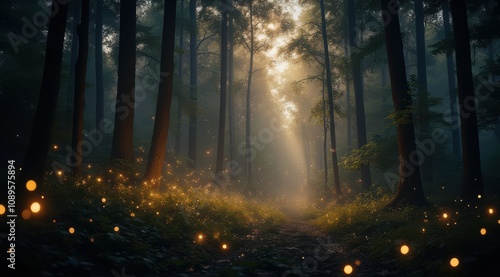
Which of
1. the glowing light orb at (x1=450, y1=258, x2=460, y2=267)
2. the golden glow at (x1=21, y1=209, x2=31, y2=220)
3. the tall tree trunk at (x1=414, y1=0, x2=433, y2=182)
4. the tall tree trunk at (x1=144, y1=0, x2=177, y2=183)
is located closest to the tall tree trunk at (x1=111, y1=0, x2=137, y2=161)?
the tall tree trunk at (x1=144, y1=0, x2=177, y2=183)

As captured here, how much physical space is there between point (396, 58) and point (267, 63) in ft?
62.9

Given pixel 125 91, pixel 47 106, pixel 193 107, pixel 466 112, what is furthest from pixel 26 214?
pixel 193 107

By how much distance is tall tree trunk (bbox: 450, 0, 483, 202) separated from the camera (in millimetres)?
8977

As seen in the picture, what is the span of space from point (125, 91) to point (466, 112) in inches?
416

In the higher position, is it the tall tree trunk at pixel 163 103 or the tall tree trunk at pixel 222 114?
the tall tree trunk at pixel 222 114

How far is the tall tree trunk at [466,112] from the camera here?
898cm

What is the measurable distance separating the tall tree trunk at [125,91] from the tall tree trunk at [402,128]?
855cm

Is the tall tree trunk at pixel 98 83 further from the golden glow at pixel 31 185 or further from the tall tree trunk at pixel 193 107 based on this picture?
the golden glow at pixel 31 185

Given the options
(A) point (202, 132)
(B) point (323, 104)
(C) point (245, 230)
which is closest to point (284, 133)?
(A) point (202, 132)

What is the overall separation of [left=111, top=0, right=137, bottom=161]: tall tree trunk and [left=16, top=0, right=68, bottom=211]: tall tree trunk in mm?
3388

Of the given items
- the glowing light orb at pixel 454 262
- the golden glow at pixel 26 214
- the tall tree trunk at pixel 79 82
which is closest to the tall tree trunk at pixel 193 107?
the tall tree trunk at pixel 79 82

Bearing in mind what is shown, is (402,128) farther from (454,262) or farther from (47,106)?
(47,106)

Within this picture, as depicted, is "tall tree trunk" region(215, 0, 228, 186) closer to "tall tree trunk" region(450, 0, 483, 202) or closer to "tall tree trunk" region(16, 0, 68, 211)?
"tall tree trunk" region(16, 0, 68, 211)

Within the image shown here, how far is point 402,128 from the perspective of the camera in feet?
32.3
